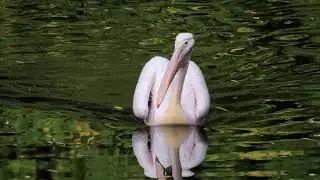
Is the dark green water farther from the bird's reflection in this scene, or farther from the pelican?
the pelican

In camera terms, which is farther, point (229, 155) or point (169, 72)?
point (169, 72)

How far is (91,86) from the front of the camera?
1106 cm

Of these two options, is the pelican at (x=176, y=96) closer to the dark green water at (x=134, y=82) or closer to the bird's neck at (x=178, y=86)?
the bird's neck at (x=178, y=86)

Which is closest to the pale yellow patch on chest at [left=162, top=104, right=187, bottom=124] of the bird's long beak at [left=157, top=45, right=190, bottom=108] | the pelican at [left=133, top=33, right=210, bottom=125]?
the pelican at [left=133, top=33, right=210, bottom=125]

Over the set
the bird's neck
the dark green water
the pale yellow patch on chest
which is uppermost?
the bird's neck

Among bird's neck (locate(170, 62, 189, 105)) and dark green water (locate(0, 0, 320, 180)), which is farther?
bird's neck (locate(170, 62, 189, 105))

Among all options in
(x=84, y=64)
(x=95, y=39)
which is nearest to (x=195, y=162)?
(x=84, y=64)

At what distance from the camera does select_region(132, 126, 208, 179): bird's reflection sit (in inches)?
316

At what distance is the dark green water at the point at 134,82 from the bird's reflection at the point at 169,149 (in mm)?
98

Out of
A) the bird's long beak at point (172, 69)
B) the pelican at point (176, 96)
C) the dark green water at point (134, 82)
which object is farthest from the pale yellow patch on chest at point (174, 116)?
the dark green water at point (134, 82)

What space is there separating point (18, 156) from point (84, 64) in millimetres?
3765

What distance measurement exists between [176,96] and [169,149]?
0.85 m

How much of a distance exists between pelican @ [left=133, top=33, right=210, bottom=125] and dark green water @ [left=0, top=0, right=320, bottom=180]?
8.4 inches

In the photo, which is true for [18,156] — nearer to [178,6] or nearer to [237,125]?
[237,125]
